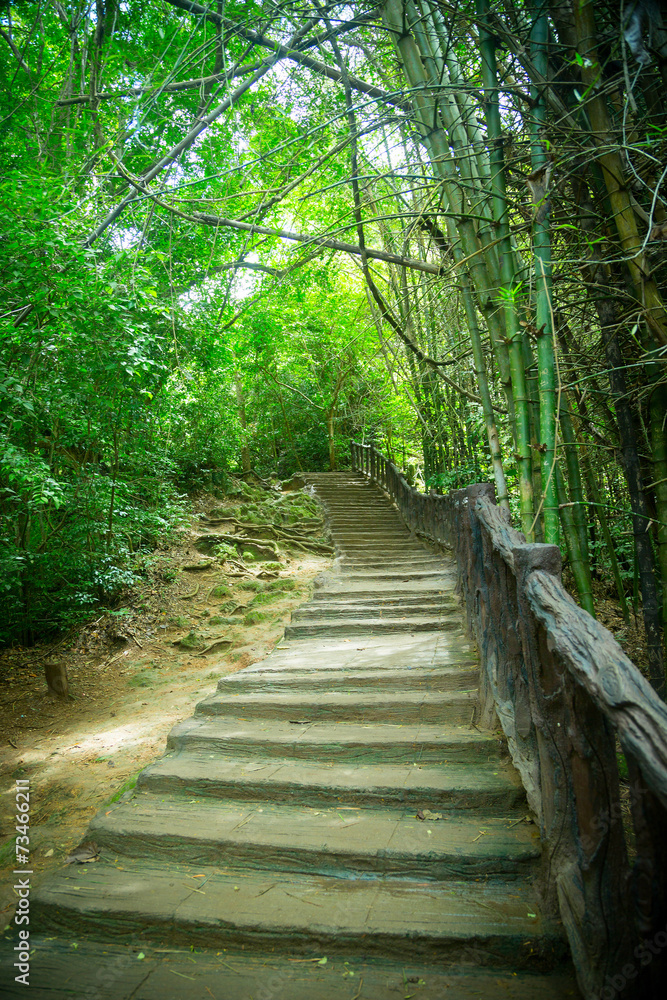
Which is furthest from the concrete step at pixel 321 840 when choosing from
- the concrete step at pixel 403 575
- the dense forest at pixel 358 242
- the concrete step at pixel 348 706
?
the concrete step at pixel 403 575

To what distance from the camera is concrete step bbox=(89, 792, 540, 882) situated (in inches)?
75.0

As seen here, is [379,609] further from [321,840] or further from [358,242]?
[358,242]

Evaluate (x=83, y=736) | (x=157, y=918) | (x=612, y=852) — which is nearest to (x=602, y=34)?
(x=612, y=852)

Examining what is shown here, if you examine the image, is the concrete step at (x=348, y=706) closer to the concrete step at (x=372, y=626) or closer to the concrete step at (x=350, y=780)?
the concrete step at (x=350, y=780)

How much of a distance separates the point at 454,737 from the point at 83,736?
300 cm

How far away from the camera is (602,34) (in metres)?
2.20

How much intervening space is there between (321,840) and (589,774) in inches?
45.1

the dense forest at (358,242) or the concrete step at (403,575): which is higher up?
the dense forest at (358,242)

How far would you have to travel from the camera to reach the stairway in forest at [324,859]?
1629 mm

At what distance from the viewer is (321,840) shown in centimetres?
208

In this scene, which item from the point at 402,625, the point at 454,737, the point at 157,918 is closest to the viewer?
the point at 157,918

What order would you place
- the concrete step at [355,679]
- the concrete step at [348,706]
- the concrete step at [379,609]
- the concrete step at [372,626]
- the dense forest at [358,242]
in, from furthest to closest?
the concrete step at [379,609]
the concrete step at [372,626]
the concrete step at [355,679]
the concrete step at [348,706]
the dense forest at [358,242]

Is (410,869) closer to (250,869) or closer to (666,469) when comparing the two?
(250,869)

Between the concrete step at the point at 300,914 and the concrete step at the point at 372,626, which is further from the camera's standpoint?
the concrete step at the point at 372,626
